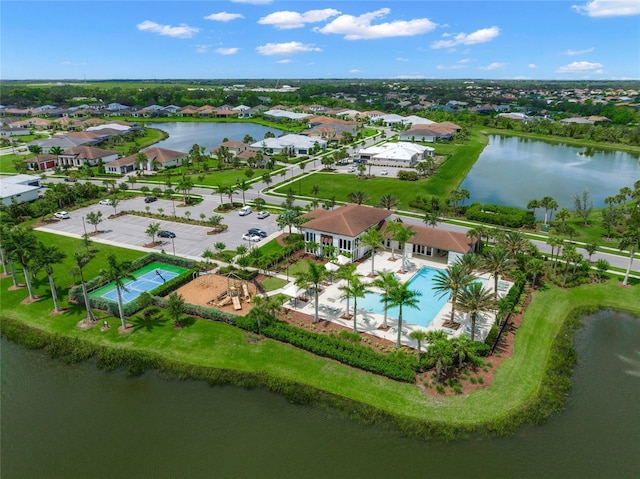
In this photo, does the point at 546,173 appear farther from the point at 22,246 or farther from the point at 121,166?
the point at 22,246

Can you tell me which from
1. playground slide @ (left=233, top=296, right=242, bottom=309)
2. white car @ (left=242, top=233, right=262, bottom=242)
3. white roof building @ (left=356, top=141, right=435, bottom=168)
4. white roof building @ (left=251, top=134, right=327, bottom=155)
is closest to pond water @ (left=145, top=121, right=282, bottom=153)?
white roof building @ (left=251, top=134, right=327, bottom=155)

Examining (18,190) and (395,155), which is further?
(395,155)

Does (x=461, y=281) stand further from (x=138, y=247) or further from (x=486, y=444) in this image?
(x=138, y=247)

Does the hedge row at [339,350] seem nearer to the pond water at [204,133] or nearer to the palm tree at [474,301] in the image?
the palm tree at [474,301]

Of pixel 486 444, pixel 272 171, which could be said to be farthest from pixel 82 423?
pixel 272 171

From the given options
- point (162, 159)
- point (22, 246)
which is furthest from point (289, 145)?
point (22, 246)
